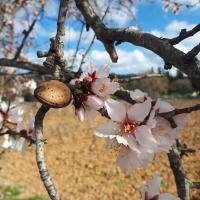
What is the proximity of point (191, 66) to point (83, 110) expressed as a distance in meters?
0.36

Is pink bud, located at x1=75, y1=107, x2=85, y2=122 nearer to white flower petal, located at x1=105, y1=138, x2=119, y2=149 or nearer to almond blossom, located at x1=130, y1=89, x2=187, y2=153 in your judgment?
white flower petal, located at x1=105, y1=138, x2=119, y2=149

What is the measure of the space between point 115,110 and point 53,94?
230 mm

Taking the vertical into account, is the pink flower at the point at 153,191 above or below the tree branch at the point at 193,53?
below

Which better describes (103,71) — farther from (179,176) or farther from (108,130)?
(179,176)

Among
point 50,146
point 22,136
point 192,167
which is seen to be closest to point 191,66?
point 22,136

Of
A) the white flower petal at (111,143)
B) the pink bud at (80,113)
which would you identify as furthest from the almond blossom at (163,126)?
the pink bud at (80,113)

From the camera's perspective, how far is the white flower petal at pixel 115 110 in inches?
54.1

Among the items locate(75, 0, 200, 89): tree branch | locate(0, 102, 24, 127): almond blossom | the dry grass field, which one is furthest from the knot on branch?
the dry grass field

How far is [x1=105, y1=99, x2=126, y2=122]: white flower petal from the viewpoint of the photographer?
138 centimetres

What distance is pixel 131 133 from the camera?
4.39ft

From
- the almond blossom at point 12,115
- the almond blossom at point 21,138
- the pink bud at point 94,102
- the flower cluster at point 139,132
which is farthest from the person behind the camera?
the almond blossom at point 12,115

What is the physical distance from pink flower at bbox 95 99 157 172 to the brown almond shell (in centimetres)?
13

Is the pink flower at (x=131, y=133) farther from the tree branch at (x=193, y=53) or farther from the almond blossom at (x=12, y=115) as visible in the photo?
the almond blossom at (x=12, y=115)

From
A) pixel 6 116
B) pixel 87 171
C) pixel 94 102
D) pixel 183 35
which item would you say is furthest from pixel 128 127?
pixel 87 171
